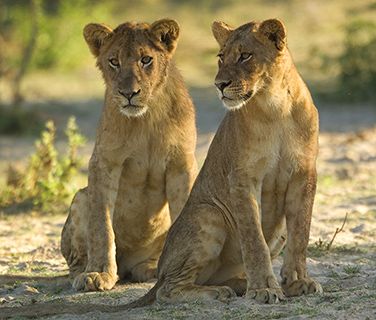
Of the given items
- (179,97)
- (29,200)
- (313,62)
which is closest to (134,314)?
(179,97)

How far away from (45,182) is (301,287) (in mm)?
4014

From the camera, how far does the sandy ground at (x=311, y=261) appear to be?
580cm

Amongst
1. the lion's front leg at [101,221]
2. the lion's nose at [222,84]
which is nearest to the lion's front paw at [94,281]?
the lion's front leg at [101,221]

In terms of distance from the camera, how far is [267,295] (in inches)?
232

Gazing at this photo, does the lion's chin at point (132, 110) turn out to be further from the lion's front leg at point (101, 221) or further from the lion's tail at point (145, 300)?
the lion's tail at point (145, 300)

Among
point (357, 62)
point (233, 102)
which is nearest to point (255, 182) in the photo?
point (233, 102)

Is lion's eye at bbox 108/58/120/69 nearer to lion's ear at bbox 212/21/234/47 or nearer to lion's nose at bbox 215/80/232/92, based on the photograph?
lion's ear at bbox 212/21/234/47

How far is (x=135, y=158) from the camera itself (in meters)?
7.05

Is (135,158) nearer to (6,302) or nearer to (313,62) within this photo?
(6,302)

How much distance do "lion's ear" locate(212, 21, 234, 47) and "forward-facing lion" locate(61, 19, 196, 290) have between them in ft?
2.70

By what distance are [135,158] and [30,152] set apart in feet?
19.7

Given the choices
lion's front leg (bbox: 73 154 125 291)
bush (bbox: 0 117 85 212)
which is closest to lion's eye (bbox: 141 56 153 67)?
lion's front leg (bbox: 73 154 125 291)

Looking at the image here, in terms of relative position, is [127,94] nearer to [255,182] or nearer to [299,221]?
[255,182]

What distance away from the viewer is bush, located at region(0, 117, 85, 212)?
9.66 metres
